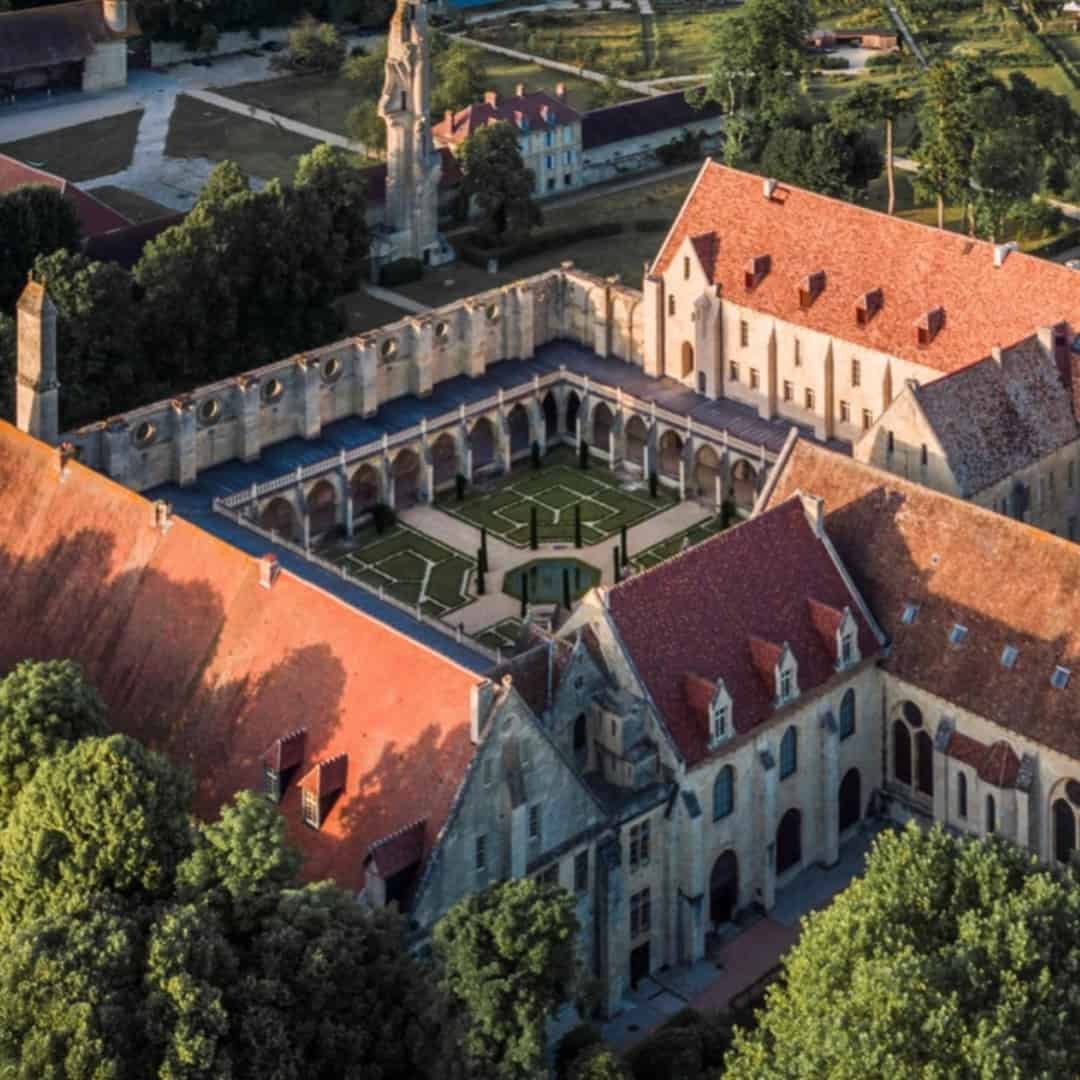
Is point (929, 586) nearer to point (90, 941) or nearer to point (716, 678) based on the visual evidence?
point (716, 678)

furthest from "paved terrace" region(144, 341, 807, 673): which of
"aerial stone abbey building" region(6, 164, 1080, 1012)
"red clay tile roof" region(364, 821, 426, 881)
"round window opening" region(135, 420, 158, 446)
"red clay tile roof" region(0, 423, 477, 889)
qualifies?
"red clay tile roof" region(364, 821, 426, 881)

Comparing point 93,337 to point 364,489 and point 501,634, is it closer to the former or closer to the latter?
point 364,489

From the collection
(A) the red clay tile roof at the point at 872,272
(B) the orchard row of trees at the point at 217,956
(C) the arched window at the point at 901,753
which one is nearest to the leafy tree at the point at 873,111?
(A) the red clay tile roof at the point at 872,272

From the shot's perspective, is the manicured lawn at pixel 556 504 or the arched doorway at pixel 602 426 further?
the arched doorway at pixel 602 426

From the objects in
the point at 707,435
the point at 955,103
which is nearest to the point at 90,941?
the point at 707,435

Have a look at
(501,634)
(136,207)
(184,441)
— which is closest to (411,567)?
(501,634)

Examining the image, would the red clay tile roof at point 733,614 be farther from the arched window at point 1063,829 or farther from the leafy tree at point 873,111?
the leafy tree at point 873,111

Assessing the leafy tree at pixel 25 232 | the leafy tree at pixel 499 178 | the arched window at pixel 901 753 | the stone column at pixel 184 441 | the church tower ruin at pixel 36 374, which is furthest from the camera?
the leafy tree at pixel 499 178
